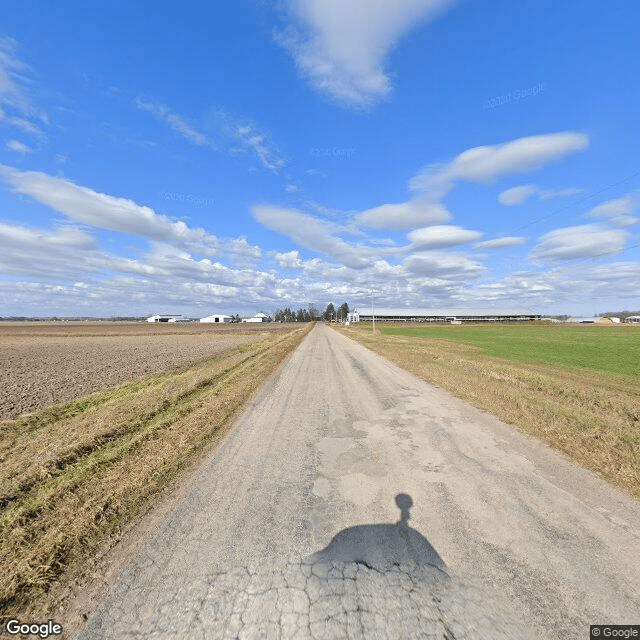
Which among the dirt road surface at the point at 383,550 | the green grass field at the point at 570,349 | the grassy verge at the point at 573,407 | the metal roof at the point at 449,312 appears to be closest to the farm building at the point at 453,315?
the metal roof at the point at 449,312

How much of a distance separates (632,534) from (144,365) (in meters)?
22.2

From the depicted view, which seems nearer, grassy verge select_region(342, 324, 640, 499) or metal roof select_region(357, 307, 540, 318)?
grassy verge select_region(342, 324, 640, 499)

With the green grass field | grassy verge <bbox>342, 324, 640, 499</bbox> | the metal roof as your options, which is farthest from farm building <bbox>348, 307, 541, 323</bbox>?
grassy verge <bbox>342, 324, 640, 499</bbox>

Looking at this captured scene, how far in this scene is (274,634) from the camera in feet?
8.34

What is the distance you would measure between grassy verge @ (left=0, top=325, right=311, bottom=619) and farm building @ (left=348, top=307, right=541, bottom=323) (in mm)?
166418

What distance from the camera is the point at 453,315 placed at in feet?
561

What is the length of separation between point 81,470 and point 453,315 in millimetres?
182879

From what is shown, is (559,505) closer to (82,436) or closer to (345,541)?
(345,541)

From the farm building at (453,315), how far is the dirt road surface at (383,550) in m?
169

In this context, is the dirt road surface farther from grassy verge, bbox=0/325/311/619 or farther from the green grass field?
the green grass field

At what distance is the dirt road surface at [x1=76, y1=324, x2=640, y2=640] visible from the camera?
269cm

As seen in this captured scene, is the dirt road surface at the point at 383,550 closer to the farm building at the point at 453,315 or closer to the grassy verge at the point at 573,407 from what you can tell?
the grassy verge at the point at 573,407

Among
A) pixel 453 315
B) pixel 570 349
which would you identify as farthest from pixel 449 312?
pixel 570 349

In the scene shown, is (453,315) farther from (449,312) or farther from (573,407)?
(573,407)
